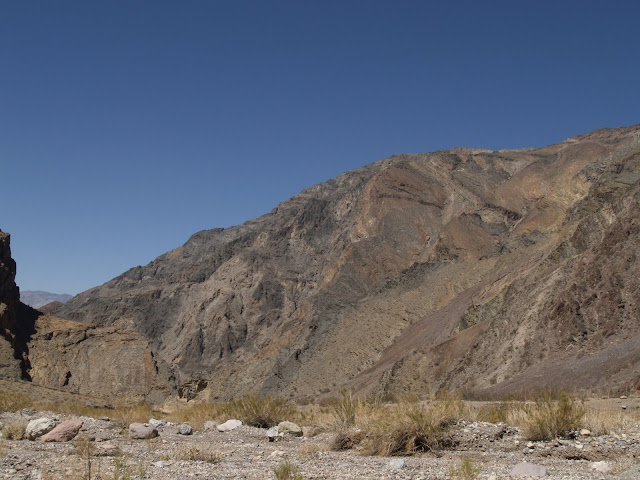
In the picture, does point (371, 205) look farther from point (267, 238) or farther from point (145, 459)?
point (145, 459)

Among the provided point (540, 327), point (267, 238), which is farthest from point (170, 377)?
point (267, 238)

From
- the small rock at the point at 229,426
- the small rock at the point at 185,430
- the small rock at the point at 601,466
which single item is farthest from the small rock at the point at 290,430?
the small rock at the point at 601,466

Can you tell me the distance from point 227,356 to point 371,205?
34.0 meters

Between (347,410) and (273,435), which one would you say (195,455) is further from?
(347,410)

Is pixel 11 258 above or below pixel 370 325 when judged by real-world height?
above

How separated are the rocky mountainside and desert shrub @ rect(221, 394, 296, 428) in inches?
436

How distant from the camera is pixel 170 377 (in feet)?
144

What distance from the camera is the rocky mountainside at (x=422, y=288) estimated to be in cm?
2702

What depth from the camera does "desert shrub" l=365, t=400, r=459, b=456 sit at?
8555 mm

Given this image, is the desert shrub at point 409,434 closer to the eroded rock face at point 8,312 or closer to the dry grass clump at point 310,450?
the dry grass clump at point 310,450

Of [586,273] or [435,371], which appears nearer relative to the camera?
[586,273]

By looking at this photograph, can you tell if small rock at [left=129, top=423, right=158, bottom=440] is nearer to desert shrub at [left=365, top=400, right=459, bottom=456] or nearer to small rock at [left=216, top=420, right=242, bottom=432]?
small rock at [left=216, top=420, right=242, bottom=432]

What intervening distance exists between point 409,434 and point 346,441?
121 centimetres

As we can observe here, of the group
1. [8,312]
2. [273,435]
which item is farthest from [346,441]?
[8,312]
